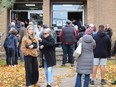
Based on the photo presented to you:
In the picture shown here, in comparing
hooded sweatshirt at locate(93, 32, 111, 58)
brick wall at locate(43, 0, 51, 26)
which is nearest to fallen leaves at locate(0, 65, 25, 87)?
hooded sweatshirt at locate(93, 32, 111, 58)

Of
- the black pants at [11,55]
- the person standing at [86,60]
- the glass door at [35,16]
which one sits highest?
the glass door at [35,16]

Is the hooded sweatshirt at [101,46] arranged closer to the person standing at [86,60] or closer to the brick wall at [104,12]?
the person standing at [86,60]

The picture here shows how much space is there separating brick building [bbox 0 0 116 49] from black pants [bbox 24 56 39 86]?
12.5 meters

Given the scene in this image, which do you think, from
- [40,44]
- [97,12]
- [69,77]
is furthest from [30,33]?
[97,12]

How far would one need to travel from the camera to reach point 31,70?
1155cm

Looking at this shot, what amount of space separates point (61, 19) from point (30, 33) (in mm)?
13853

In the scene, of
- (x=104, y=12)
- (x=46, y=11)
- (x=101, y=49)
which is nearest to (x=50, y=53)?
(x=101, y=49)

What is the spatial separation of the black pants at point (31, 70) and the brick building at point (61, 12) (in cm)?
1251

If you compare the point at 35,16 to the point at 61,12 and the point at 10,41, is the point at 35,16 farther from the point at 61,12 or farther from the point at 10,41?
the point at 10,41

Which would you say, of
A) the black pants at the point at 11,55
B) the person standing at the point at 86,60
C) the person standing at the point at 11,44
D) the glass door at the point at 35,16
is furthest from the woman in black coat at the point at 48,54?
the glass door at the point at 35,16

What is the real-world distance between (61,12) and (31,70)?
14.1 meters

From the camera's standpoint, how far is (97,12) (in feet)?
81.2

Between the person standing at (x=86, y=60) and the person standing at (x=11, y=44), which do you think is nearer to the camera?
the person standing at (x=86, y=60)

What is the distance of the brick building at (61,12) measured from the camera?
78.8 ft
